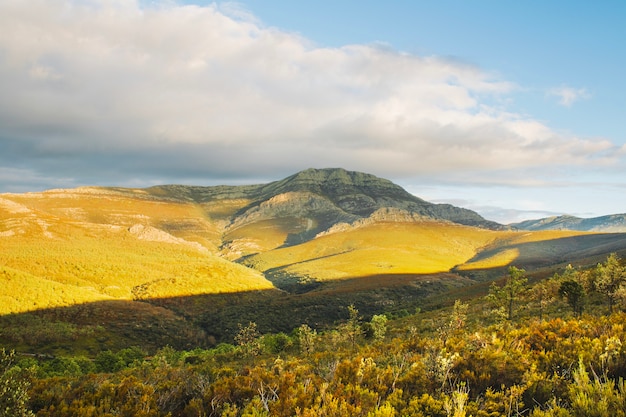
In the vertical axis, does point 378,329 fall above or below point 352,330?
above

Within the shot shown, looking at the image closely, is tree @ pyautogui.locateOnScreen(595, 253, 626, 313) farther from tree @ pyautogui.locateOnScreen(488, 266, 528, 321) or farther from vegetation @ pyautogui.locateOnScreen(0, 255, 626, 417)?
vegetation @ pyautogui.locateOnScreen(0, 255, 626, 417)

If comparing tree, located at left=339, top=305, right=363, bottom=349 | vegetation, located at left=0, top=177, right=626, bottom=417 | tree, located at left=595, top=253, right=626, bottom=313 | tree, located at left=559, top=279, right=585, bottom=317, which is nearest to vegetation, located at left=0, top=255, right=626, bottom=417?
vegetation, located at left=0, top=177, right=626, bottom=417

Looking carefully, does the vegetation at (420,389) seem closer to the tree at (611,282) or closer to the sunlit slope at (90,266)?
the tree at (611,282)

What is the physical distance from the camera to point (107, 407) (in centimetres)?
1227

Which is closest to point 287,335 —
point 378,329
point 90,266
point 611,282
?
point 378,329

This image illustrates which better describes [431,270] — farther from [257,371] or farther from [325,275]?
[257,371]

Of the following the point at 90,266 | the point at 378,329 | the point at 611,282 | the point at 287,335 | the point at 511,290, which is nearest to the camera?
the point at 611,282

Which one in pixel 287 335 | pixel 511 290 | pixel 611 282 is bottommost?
pixel 287 335

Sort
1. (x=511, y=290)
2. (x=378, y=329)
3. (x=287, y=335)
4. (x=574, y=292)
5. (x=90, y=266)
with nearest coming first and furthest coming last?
1. (x=574, y=292)
2. (x=511, y=290)
3. (x=378, y=329)
4. (x=287, y=335)
5. (x=90, y=266)

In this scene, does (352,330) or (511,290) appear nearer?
(511,290)

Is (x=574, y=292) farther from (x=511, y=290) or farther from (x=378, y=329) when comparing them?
(x=378, y=329)

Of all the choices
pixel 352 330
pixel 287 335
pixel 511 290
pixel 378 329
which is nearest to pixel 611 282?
pixel 511 290

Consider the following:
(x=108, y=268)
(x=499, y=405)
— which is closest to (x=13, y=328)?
(x=108, y=268)

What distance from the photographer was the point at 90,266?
132 meters
